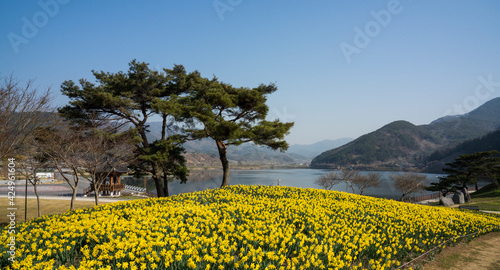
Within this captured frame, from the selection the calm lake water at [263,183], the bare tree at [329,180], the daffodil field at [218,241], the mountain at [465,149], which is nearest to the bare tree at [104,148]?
the daffodil field at [218,241]

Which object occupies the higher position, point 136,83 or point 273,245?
point 136,83

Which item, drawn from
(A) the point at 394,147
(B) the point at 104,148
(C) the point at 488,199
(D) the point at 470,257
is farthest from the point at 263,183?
(A) the point at 394,147

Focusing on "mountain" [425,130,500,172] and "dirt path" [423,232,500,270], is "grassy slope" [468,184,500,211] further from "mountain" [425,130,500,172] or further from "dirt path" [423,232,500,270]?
"mountain" [425,130,500,172]

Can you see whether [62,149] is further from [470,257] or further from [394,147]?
[394,147]

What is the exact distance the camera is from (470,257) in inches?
294

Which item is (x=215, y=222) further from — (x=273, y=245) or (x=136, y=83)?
(x=136, y=83)

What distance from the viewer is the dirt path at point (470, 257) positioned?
6.71 meters

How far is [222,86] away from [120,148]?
8312mm

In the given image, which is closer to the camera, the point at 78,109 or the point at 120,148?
the point at 120,148

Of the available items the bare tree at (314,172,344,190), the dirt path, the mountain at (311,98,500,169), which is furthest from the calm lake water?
the mountain at (311,98,500,169)

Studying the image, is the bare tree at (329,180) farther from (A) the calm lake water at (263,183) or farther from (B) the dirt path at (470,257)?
(B) the dirt path at (470,257)

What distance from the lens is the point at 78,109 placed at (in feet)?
62.3

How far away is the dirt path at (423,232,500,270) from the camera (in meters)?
6.71

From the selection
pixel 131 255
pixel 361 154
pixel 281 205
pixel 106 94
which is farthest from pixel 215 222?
pixel 361 154
